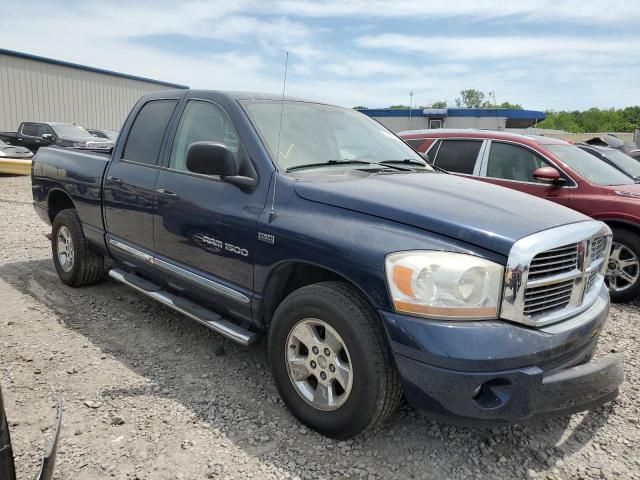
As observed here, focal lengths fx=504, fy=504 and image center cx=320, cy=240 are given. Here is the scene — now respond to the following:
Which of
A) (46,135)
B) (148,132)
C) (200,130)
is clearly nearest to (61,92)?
(46,135)

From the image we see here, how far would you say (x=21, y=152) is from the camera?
15320mm

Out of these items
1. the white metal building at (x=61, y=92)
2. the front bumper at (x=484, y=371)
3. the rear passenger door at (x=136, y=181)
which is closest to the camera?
the front bumper at (x=484, y=371)

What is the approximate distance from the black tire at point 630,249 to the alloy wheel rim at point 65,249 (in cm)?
548

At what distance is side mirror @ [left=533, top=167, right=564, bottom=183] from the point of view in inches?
219

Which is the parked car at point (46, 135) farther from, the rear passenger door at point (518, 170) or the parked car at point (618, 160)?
Result: the parked car at point (618, 160)

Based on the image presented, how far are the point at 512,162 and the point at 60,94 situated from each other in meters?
25.8

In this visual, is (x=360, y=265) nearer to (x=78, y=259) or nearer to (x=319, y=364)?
(x=319, y=364)

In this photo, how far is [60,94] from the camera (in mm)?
25656

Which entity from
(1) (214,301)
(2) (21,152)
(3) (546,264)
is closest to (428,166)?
(3) (546,264)

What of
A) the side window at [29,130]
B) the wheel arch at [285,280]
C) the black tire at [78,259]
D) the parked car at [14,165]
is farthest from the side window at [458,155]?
the side window at [29,130]

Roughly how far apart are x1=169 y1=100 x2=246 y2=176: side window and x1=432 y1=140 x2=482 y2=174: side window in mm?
3752

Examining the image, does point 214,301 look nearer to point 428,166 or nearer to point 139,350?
point 139,350

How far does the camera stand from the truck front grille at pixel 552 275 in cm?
222

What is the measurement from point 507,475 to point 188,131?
2.98m
